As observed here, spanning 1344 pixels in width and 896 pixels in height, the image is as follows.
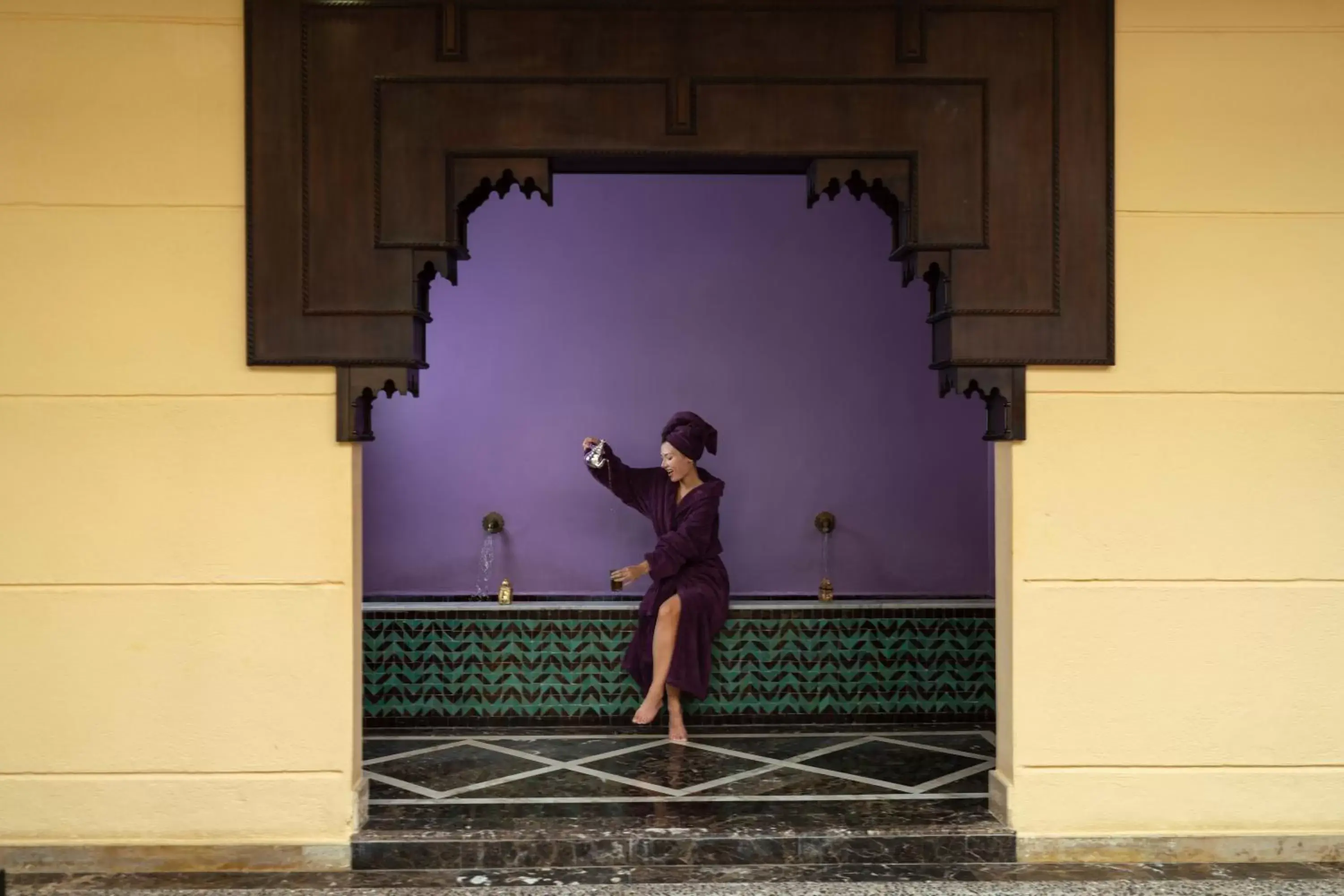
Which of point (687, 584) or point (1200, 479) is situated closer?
point (1200, 479)

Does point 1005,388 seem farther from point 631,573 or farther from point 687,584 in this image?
point 631,573

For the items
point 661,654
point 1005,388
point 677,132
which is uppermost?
point 677,132

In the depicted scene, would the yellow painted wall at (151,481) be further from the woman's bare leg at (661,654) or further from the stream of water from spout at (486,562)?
the stream of water from spout at (486,562)

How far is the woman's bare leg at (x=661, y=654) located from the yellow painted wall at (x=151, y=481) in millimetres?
1884

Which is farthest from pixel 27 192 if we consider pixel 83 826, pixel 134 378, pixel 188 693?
pixel 83 826

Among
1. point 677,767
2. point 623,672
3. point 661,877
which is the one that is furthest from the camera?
point 623,672

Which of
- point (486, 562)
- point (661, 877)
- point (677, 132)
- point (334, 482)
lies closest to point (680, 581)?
point (486, 562)

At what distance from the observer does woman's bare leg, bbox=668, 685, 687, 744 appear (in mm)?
6012

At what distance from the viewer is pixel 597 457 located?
21.1 ft

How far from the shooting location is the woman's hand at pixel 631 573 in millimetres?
6184

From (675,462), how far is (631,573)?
55cm

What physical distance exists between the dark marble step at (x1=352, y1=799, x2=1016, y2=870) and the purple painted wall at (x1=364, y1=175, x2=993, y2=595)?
2452mm

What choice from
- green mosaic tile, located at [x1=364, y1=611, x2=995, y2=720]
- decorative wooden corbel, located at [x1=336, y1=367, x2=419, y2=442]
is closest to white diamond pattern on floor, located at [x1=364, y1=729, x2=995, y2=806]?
green mosaic tile, located at [x1=364, y1=611, x2=995, y2=720]

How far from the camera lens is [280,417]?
178 inches
